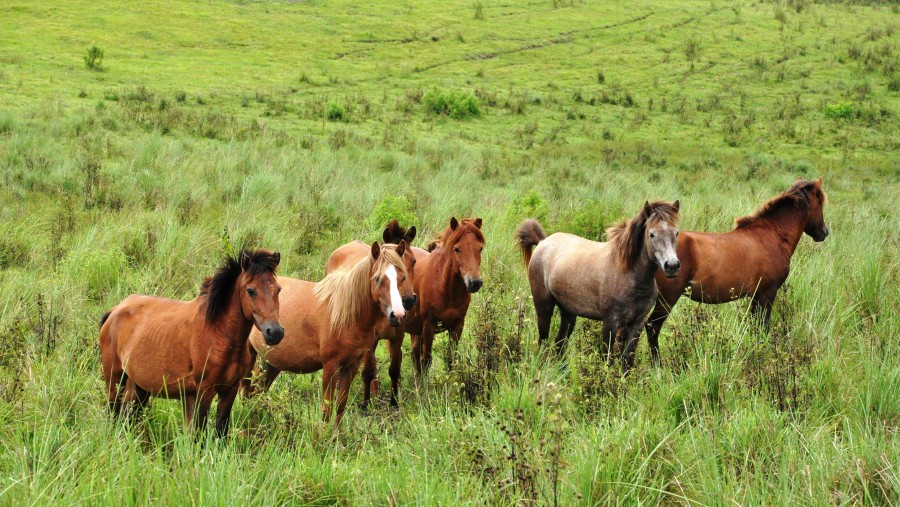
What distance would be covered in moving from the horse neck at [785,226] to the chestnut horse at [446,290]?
3.24 m

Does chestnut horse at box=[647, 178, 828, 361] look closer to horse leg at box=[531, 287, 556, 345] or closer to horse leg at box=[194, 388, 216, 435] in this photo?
horse leg at box=[531, 287, 556, 345]

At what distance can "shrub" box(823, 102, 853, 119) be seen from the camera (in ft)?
92.1

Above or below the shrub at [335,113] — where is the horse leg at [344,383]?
above

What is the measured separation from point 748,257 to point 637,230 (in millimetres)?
1775

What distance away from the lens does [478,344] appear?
21.8ft

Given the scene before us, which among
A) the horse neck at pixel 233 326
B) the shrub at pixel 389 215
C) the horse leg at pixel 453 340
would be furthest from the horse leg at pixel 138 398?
the shrub at pixel 389 215

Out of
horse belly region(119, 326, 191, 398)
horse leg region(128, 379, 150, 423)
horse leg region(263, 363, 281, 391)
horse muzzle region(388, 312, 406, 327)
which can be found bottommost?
horse leg region(263, 363, 281, 391)

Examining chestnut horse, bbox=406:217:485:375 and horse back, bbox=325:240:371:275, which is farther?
horse back, bbox=325:240:371:275

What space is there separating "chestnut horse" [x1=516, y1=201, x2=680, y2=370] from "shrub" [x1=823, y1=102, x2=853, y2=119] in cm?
2391

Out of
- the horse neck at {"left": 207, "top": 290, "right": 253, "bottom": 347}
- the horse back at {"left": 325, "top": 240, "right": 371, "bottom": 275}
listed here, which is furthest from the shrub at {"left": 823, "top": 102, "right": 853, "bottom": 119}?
the horse neck at {"left": 207, "top": 290, "right": 253, "bottom": 347}

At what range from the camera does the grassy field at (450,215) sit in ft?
13.8

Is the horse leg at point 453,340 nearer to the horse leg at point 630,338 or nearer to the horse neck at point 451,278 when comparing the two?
the horse neck at point 451,278

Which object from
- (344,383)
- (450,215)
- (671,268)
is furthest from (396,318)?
(450,215)

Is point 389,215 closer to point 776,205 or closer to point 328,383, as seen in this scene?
point 776,205
